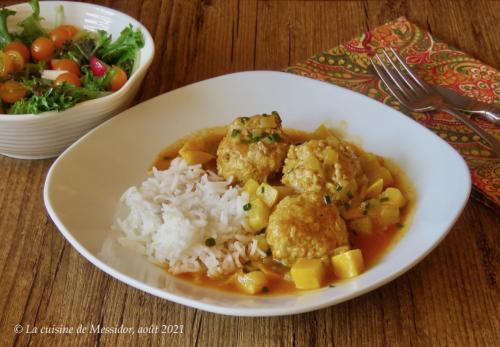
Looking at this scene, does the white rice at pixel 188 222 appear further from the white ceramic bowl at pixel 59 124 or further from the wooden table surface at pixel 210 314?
the white ceramic bowl at pixel 59 124

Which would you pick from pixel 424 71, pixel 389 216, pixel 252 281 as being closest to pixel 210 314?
pixel 252 281

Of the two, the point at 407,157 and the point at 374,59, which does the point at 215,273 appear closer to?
the point at 407,157

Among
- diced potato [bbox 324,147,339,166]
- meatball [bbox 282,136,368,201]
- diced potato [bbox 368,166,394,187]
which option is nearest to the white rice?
meatball [bbox 282,136,368,201]

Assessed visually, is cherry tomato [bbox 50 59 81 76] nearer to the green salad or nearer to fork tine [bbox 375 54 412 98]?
the green salad

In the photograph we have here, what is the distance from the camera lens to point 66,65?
367 centimetres

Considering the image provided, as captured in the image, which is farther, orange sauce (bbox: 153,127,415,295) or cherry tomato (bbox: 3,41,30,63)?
cherry tomato (bbox: 3,41,30,63)

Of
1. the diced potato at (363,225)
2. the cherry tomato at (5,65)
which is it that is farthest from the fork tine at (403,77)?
the cherry tomato at (5,65)

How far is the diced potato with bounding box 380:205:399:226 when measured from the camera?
2.94 meters

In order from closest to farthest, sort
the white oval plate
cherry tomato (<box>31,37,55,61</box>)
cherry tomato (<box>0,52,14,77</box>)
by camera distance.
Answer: the white oval plate
cherry tomato (<box>0,52,14,77</box>)
cherry tomato (<box>31,37,55,61</box>)

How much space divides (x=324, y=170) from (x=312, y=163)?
6 centimetres

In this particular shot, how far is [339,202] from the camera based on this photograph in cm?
295

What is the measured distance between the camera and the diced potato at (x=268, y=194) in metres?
2.93

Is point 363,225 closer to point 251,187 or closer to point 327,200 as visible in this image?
point 327,200

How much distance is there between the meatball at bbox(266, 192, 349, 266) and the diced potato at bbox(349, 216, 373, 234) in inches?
7.0
